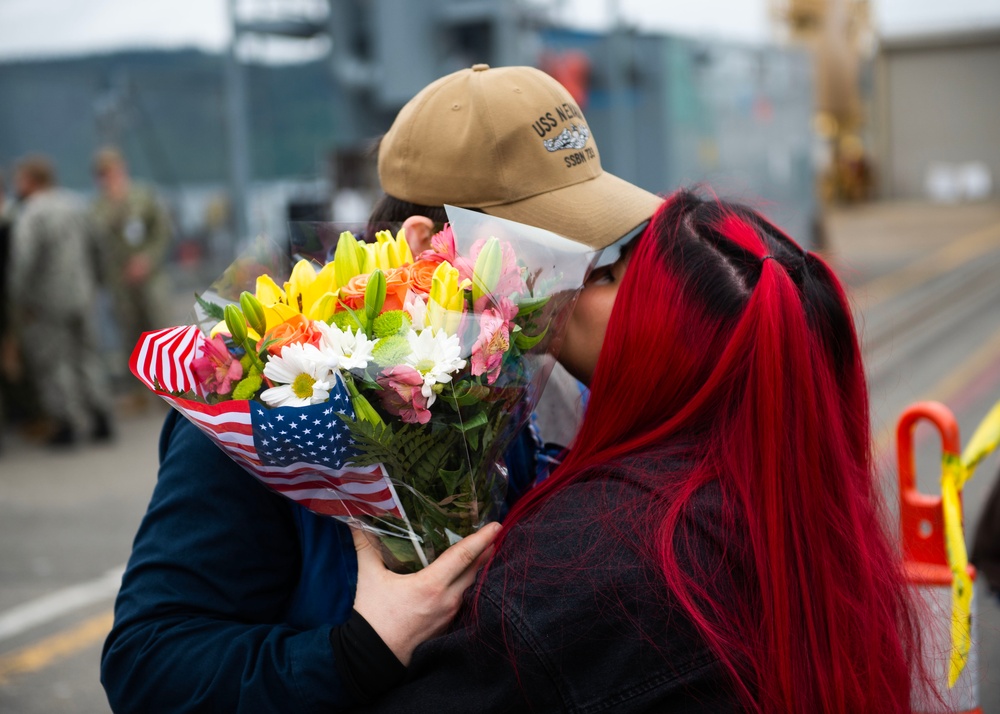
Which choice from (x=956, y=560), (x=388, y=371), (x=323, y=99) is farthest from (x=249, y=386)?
(x=323, y=99)

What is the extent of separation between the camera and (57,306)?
745 centimetres

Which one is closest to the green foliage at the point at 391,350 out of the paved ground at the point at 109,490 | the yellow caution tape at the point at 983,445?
the paved ground at the point at 109,490

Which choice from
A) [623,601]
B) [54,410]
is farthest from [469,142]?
[54,410]

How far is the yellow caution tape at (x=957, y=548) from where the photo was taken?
2.04 metres

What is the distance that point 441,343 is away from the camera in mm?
1300

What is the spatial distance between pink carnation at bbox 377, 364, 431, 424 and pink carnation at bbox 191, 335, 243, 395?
220mm

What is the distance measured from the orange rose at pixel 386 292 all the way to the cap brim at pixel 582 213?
0.36 metres

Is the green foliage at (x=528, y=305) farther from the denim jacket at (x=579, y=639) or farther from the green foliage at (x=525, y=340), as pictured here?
the denim jacket at (x=579, y=639)

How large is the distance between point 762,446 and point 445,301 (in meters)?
0.49

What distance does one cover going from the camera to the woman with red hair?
1.31m

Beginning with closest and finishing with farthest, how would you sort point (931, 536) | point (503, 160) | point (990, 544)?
point (503, 160), point (931, 536), point (990, 544)

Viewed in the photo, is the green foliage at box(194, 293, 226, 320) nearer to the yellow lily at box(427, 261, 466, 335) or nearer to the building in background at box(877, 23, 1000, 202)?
the yellow lily at box(427, 261, 466, 335)

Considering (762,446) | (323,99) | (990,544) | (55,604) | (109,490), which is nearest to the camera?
(762,446)

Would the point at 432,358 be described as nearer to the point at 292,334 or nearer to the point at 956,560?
the point at 292,334
